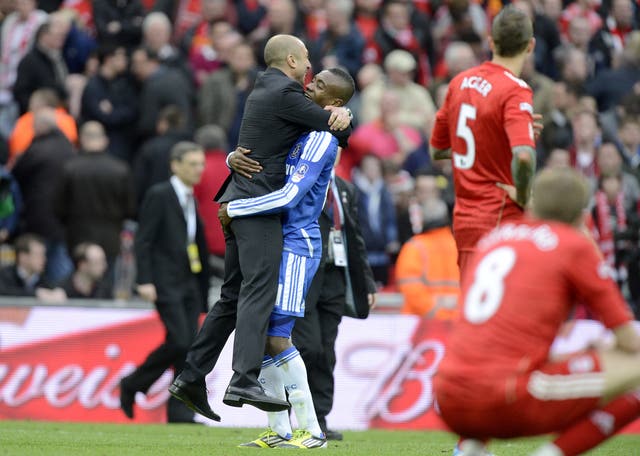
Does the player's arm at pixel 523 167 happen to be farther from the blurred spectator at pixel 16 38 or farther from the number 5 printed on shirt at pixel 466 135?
the blurred spectator at pixel 16 38

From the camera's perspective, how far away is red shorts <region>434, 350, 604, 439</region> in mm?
5855

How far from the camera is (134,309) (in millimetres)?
13742

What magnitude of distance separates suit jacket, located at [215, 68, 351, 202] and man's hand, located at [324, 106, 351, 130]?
4 centimetres

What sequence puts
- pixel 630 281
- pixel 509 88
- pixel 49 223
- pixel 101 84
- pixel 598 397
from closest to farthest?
pixel 598 397 → pixel 509 88 → pixel 630 281 → pixel 49 223 → pixel 101 84

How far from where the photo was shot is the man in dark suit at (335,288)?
10.7m

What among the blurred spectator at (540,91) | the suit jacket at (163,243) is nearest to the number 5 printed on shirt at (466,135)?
the suit jacket at (163,243)

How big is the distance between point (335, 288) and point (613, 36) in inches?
436

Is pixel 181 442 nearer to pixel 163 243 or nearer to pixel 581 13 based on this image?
pixel 163 243

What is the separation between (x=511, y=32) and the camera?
8.42m

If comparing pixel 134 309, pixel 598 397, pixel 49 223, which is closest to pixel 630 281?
pixel 134 309

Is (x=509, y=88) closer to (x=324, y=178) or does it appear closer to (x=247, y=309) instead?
(x=324, y=178)

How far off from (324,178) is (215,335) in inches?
50.7

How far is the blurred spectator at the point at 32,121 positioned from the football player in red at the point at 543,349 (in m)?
11.7

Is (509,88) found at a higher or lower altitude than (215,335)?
higher
